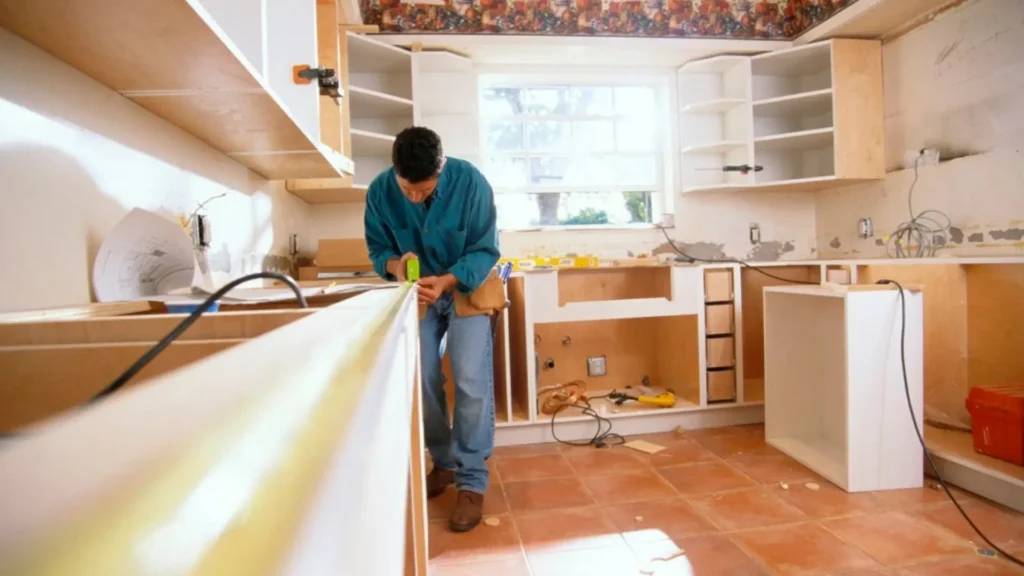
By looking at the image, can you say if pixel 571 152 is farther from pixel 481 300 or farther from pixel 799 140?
pixel 481 300

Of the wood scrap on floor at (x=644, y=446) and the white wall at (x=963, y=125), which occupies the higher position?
the white wall at (x=963, y=125)

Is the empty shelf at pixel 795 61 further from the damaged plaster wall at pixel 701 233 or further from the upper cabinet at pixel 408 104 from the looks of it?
the upper cabinet at pixel 408 104

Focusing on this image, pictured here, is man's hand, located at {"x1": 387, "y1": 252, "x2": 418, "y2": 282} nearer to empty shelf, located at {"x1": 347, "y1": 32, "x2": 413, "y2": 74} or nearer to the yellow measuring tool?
the yellow measuring tool

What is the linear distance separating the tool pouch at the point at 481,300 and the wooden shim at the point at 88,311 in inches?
35.9

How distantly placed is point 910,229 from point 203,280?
3191mm

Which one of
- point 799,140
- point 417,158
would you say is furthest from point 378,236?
point 799,140

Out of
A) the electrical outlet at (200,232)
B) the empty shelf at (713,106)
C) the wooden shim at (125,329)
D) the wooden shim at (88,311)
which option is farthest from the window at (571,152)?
the wooden shim at (125,329)

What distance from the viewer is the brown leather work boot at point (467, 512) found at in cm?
167

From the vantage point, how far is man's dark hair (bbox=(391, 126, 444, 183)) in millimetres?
1534

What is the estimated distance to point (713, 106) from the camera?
321 cm

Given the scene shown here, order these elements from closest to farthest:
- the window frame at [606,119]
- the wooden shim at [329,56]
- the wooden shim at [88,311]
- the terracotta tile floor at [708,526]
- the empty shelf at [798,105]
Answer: the wooden shim at [88,311], the terracotta tile floor at [708,526], the wooden shim at [329,56], the empty shelf at [798,105], the window frame at [606,119]

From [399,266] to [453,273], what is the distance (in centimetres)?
20

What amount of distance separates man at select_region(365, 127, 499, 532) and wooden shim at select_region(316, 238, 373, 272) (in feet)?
2.07

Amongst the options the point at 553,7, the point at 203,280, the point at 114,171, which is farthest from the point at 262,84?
the point at 553,7
